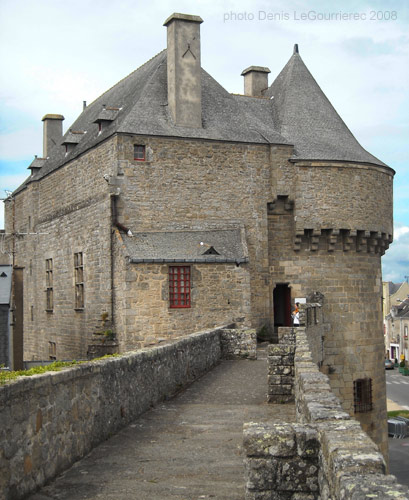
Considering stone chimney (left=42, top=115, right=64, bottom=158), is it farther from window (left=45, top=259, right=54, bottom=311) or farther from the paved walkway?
the paved walkway

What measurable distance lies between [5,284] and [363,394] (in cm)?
1244

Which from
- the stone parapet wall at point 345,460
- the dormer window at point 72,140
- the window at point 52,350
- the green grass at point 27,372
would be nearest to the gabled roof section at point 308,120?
the dormer window at point 72,140

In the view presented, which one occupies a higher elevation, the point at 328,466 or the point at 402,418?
the point at 328,466

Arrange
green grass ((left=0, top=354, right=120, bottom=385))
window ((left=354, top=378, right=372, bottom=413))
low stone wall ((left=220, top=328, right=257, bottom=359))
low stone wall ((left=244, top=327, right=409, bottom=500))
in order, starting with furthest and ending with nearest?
window ((left=354, top=378, right=372, bottom=413)) < low stone wall ((left=220, top=328, right=257, bottom=359)) < green grass ((left=0, top=354, right=120, bottom=385)) < low stone wall ((left=244, top=327, right=409, bottom=500))

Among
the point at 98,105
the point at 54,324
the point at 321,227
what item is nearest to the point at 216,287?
the point at 321,227

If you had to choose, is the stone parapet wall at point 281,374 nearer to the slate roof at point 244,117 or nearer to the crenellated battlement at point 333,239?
the crenellated battlement at point 333,239

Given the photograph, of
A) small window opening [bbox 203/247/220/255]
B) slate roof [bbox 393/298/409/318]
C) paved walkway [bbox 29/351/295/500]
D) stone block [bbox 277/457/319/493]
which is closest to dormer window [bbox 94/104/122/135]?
small window opening [bbox 203/247/220/255]

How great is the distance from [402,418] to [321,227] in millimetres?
22591

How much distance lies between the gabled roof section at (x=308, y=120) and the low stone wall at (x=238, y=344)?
817 cm

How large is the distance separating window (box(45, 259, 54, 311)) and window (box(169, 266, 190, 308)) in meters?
8.71

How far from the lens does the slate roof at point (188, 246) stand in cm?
2099

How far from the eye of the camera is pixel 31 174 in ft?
109

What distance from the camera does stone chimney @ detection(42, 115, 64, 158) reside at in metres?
34.2

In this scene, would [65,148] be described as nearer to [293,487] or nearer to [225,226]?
[225,226]
